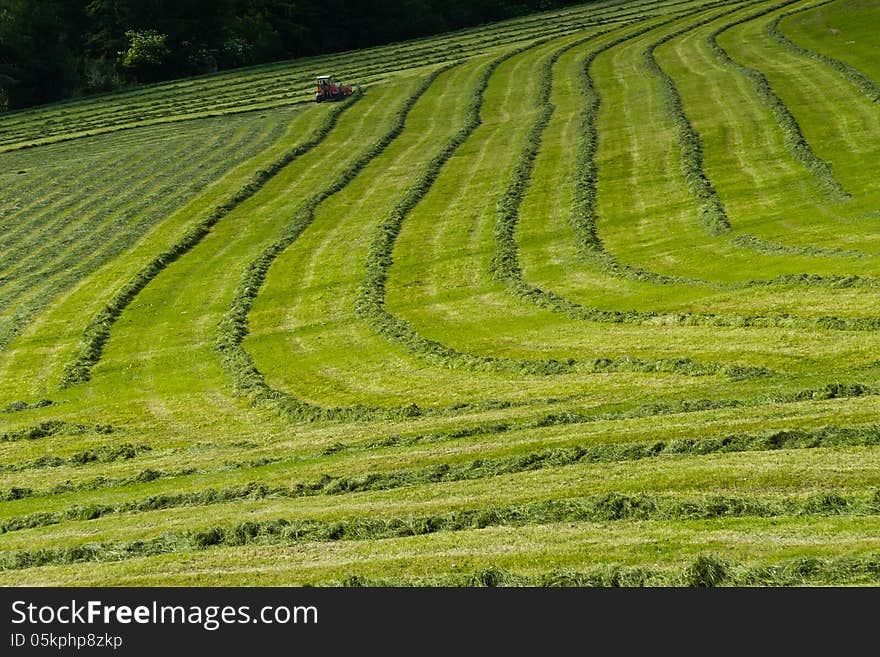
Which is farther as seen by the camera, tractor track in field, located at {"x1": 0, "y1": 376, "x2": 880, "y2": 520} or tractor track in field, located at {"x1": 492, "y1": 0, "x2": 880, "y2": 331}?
tractor track in field, located at {"x1": 492, "y1": 0, "x2": 880, "y2": 331}

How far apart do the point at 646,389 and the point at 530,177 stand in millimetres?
31520

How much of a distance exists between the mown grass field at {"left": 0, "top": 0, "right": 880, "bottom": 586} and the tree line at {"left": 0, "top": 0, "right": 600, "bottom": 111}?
3459 cm

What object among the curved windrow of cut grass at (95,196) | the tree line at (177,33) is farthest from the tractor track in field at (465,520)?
the tree line at (177,33)

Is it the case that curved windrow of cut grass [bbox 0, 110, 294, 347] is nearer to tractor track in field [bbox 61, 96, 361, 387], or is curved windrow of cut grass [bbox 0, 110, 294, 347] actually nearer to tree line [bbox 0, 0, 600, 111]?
tractor track in field [bbox 61, 96, 361, 387]

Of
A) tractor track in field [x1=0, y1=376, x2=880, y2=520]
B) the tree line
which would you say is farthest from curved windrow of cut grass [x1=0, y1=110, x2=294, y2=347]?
the tree line

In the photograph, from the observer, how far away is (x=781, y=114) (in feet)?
194

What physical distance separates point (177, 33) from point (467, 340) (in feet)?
312

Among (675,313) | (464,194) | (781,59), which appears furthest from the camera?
(781,59)

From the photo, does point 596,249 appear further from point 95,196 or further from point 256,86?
point 256,86

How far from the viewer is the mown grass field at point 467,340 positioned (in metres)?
16.5

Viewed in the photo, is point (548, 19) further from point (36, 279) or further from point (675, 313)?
point (675, 313)

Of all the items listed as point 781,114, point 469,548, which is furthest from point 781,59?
point 469,548

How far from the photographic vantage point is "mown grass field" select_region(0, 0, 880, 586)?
648 inches

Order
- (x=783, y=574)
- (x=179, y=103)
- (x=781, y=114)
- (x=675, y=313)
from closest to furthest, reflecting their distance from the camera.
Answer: (x=783, y=574), (x=675, y=313), (x=781, y=114), (x=179, y=103)
